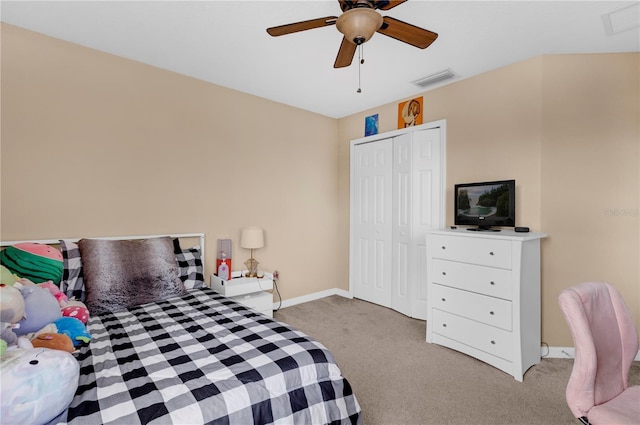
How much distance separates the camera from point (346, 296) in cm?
436

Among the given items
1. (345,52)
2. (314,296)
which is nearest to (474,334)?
(314,296)

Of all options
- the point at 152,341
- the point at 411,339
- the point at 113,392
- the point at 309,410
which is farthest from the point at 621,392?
the point at 152,341

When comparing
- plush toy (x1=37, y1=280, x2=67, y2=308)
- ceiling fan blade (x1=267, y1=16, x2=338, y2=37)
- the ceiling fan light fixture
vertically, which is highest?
ceiling fan blade (x1=267, y1=16, x2=338, y2=37)

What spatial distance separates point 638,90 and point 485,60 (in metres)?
1.21

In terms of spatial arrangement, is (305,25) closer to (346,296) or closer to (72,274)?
(72,274)

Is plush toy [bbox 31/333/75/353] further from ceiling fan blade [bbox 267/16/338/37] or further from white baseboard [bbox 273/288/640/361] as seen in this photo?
white baseboard [bbox 273/288/640/361]

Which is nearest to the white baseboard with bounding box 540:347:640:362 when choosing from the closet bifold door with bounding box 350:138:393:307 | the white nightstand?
the closet bifold door with bounding box 350:138:393:307

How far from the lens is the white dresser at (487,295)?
232cm

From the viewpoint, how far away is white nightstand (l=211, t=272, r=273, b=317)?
2971 millimetres

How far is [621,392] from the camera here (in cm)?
136

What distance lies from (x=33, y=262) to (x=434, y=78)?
362 cm

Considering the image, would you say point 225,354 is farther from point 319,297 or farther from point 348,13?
point 319,297

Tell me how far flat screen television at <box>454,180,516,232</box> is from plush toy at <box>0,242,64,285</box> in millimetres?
3292

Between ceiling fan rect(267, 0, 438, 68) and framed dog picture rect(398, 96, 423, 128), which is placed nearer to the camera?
ceiling fan rect(267, 0, 438, 68)
